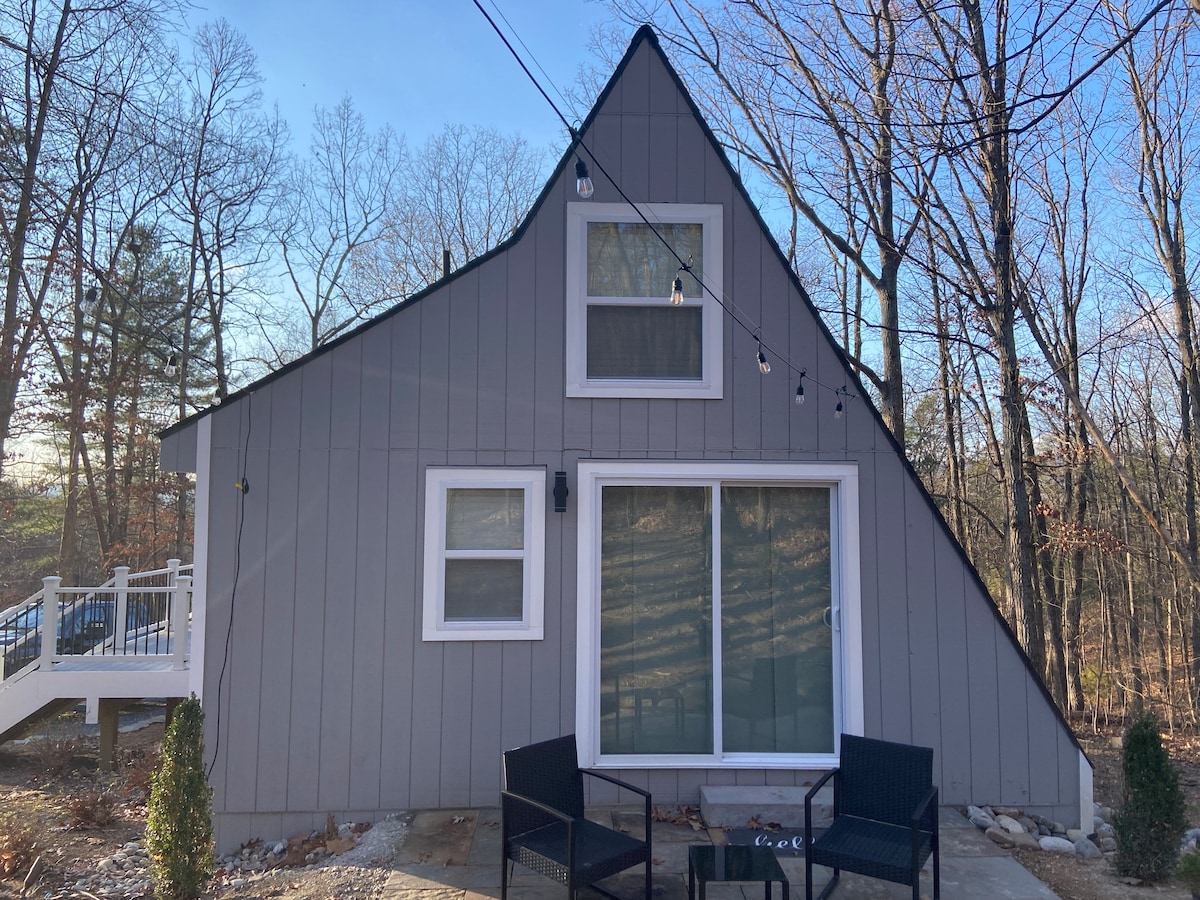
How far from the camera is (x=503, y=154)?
19.2m

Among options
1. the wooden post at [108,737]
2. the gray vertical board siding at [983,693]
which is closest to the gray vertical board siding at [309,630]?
the gray vertical board siding at [983,693]

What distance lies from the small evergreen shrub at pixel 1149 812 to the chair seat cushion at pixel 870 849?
128 centimetres

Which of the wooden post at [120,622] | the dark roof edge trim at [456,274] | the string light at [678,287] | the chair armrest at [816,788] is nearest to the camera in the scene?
the chair armrest at [816,788]

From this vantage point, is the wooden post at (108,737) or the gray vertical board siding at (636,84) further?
the wooden post at (108,737)

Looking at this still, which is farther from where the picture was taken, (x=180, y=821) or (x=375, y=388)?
(x=375, y=388)

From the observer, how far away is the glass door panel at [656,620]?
500 centimetres

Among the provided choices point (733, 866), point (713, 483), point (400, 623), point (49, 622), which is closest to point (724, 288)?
point (713, 483)

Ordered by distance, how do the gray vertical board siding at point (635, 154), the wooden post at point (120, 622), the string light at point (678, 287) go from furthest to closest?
the wooden post at point (120, 622) < the gray vertical board siding at point (635, 154) < the string light at point (678, 287)

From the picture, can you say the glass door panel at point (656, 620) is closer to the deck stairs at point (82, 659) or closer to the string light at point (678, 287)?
the string light at point (678, 287)

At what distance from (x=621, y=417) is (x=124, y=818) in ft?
19.0

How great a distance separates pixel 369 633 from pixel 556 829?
5.99 feet

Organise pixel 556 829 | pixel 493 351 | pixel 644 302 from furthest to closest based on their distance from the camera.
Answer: pixel 644 302
pixel 493 351
pixel 556 829

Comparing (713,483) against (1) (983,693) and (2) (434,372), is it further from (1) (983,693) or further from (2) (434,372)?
(1) (983,693)

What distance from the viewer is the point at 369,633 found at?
4902 mm
